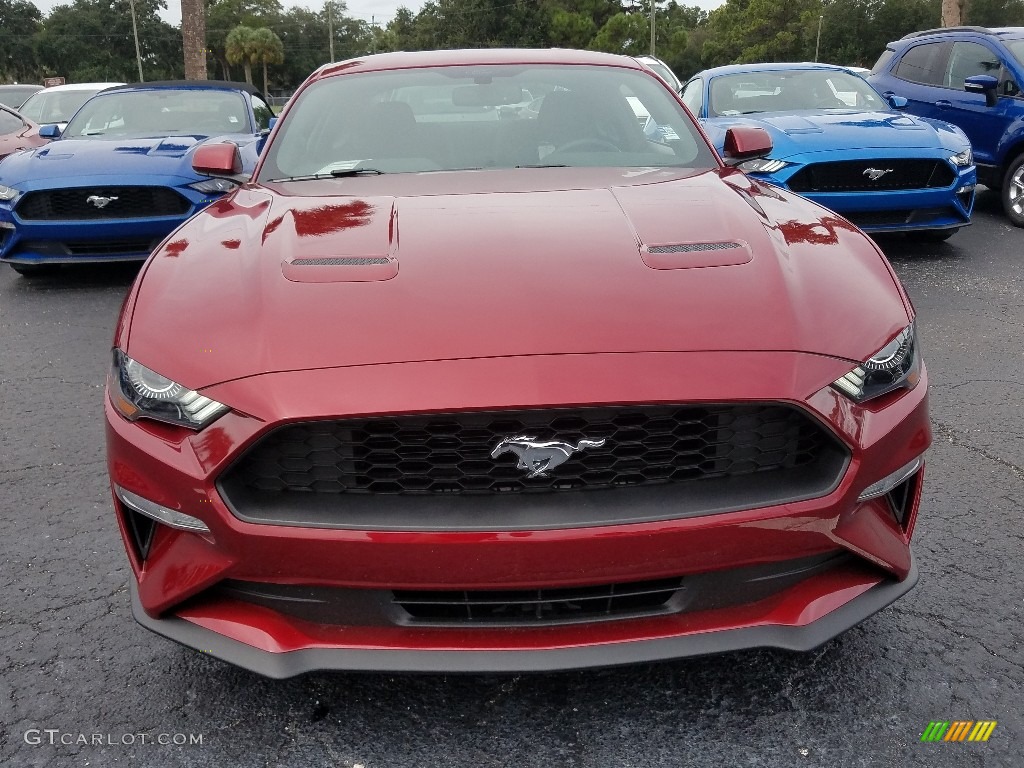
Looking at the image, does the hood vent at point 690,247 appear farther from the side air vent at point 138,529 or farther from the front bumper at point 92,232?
the front bumper at point 92,232

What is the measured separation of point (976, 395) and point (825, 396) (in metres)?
2.65

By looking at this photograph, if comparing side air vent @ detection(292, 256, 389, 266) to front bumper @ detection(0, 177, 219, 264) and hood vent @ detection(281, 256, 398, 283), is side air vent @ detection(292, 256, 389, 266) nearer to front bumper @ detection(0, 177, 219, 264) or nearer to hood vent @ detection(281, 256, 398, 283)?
hood vent @ detection(281, 256, 398, 283)

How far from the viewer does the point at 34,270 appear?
6879 mm

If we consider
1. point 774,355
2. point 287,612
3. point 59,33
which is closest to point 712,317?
point 774,355

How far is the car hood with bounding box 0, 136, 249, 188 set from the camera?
6.10 m

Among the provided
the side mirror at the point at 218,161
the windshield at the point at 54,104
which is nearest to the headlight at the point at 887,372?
the side mirror at the point at 218,161

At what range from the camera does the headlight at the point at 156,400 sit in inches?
71.9

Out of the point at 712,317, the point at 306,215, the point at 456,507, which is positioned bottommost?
the point at 456,507

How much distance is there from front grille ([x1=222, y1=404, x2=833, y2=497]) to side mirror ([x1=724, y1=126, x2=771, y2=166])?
1927 millimetres

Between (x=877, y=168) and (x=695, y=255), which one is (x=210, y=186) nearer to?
(x=877, y=168)

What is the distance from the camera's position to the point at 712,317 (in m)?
1.91

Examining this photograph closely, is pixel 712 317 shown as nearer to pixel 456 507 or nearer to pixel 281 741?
pixel 456 507

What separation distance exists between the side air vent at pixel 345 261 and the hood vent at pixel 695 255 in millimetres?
611

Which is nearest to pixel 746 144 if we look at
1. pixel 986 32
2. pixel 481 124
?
pixel 481 124
